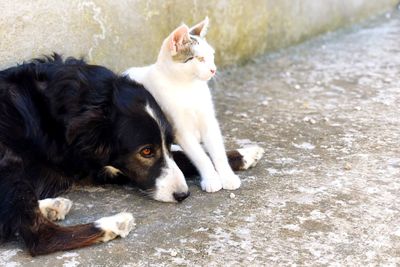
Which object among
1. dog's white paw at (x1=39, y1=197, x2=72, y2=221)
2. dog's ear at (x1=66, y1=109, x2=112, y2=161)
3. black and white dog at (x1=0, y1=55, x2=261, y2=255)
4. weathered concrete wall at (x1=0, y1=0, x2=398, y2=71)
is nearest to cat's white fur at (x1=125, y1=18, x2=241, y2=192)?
black and white dog at (x1=0, y1=55, x2=261, y2=255)

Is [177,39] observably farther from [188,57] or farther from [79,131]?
[79,131]

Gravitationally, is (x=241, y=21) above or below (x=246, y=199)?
above

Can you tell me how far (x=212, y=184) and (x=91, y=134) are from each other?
2.30ft

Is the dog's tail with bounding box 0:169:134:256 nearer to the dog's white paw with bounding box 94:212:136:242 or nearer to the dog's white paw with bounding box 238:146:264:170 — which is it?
the dog's white paw with bounding box 94:212:136:242

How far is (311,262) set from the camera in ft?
8.83

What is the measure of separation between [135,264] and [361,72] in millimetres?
3496

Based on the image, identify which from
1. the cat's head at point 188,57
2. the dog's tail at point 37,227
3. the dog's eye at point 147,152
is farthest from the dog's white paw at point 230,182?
the dog's tail at point 37,227

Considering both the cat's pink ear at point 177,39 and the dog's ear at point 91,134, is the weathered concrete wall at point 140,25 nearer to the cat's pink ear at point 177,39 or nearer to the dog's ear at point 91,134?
the dog's ear at point 91,134

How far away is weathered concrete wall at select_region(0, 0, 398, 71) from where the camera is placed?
387cm

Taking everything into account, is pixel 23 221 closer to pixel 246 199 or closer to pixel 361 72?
pixel 246 199

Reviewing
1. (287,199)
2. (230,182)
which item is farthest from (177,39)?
(287,199)

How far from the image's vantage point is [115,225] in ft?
9.56

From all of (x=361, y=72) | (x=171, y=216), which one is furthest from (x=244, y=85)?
(x=171, y=216)

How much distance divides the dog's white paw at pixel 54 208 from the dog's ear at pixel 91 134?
29 centimetres
